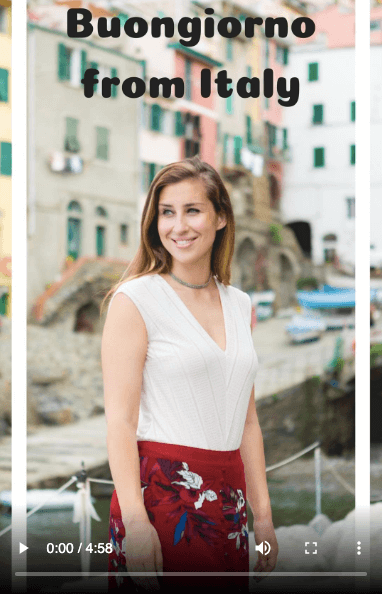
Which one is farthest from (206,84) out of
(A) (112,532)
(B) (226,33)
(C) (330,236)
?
(A) (112,532)

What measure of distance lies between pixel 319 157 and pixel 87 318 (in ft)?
4.05

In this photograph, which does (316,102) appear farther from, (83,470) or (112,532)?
(112,532)

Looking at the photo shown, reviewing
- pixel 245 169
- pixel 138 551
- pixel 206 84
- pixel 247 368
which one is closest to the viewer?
pixel 138 551

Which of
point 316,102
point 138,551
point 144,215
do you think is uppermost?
point 316,102

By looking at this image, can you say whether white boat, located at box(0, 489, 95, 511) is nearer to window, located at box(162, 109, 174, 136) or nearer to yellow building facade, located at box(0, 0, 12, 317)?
yellow building facade, located at box(0, 0, 12, 317)

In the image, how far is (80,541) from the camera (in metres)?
2.95

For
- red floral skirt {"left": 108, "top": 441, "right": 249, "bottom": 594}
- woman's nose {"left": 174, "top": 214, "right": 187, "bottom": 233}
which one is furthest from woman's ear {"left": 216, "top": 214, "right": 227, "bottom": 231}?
red floral skirt {"left": 108, "top": 441, "right": 249, "bottom": 594}

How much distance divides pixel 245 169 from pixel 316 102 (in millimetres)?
407

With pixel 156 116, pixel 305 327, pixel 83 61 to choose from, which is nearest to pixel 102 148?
pixel 156 116

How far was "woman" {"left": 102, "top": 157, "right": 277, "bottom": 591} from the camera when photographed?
1.57 m

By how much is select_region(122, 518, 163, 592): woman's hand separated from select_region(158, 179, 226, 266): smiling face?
1.98ft

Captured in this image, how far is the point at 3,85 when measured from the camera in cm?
300

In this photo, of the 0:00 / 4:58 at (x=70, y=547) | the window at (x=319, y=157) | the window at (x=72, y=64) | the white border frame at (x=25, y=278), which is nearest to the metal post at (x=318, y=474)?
the white border frame at (x=25, y=278)

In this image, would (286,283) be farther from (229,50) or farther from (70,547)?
(70,547)
